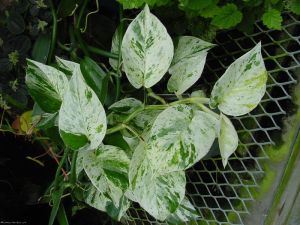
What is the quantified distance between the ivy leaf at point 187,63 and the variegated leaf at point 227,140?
113 mm

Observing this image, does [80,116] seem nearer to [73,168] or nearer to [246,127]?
[73,168]

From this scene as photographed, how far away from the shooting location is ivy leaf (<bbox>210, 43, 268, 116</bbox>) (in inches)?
24.2

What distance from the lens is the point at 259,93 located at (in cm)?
62

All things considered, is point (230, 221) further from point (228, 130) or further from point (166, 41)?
point (166, 41)

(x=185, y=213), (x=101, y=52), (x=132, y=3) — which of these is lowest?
(x=185, y=213)

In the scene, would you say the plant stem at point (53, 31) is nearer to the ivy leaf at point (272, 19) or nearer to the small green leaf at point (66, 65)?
the small green leaf at point (66, 65)

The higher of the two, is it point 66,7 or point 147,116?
point 66,7

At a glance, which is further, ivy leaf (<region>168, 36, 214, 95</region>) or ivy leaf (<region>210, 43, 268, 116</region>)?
ivy leaf (<region>168, 36, 214, 95</region>)

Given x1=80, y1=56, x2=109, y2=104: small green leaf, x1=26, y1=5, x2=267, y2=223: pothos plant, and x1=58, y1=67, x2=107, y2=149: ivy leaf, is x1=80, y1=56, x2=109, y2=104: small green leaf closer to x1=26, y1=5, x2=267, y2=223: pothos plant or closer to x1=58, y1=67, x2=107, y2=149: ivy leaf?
x1=26, y1=5, x2=267, y2=223: pothos plant

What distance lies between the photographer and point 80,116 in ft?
2.05

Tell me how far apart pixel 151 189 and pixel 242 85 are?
8.2 inches

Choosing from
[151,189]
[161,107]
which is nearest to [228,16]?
[161,107]

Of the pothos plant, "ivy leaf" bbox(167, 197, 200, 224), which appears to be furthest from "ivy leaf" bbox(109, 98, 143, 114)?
"ivy leaf" bbox(167, 197, 200, 224)

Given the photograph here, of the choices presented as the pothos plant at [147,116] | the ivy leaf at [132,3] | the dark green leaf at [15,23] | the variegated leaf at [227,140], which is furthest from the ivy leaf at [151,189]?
the dark green leaf at [15,23]
